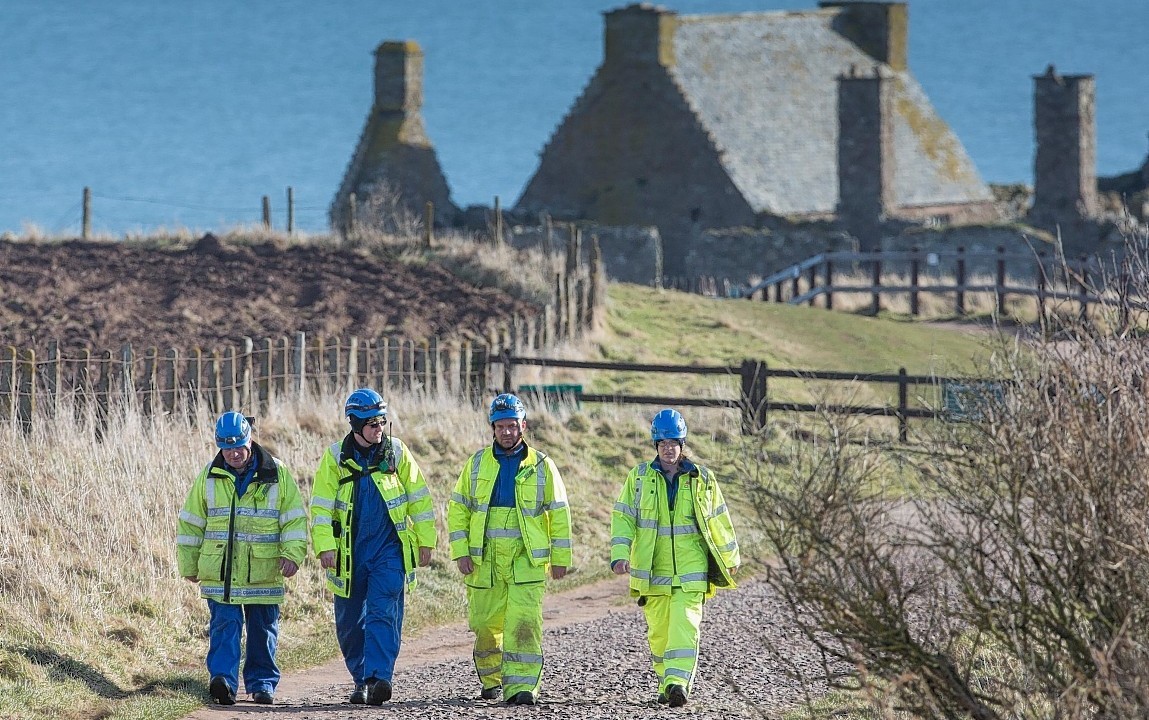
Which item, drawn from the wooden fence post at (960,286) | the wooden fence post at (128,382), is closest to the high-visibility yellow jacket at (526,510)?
the wooden fence post at (128,382)

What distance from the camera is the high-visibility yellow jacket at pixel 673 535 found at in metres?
11.7

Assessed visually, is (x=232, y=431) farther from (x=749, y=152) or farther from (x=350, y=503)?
(x=749, y=152)

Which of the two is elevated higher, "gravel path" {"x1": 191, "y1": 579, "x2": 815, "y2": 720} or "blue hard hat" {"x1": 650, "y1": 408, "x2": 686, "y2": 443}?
"blue hard hat" {"x1": 650, "y1": 408, "x2": 686, "y2": 443}

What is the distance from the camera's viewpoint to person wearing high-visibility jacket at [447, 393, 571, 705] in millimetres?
11680

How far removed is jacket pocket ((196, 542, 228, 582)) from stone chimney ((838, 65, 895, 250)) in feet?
112

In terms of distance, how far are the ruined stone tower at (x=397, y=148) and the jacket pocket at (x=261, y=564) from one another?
35.1 m

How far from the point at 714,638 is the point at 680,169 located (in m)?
36.4

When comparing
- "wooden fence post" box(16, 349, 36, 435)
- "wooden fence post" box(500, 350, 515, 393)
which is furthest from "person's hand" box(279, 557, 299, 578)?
"wooden fence post" box(500, 350, 515, 393)

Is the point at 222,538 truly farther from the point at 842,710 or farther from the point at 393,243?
the point at 393,243

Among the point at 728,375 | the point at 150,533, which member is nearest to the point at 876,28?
the point at 728,375

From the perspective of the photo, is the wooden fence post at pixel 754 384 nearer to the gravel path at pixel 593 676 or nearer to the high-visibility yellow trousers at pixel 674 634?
the gravel path at pixel 593 676

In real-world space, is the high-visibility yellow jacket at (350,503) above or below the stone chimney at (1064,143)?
below

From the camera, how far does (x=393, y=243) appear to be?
35.0 meters

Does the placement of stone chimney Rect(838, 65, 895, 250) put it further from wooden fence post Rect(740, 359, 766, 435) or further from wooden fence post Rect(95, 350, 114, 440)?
wooden fence post Rect(95, 350, 114, 440)
